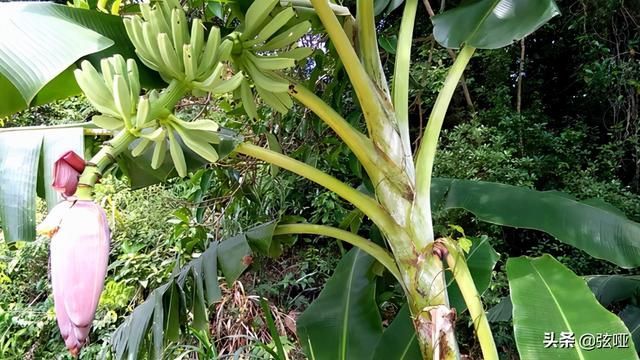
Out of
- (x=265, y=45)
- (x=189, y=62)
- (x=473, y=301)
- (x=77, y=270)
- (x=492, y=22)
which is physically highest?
(x=492, y=22)

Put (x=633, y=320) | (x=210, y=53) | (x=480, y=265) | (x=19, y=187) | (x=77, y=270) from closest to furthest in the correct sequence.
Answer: (x=77, y=270) → (x=19, y=187) → (x=210, y=53) → (x=480, y=265) → (x=633, y=320)

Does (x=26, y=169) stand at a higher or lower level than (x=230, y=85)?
lower

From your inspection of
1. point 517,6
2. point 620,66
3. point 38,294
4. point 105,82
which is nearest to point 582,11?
point 620,66

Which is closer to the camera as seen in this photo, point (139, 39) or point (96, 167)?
point (96, 167)

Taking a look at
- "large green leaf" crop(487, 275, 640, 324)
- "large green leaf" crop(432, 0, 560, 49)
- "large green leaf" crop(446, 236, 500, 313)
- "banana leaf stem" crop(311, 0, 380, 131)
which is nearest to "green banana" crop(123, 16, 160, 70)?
"banana leaf stem" crop(311, 0, 380, 131)

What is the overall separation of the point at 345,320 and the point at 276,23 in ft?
1.65

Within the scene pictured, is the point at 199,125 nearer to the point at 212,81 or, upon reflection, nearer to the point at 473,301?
the point at 212,81

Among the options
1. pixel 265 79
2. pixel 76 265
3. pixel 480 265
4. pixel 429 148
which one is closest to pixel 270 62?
pixel 265 79

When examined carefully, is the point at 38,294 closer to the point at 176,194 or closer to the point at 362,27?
the point at 176,194

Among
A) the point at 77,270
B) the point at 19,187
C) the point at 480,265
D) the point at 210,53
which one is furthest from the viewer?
the point at 480,265

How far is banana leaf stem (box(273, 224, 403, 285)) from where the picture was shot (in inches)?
25.1

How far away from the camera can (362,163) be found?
62 centimetres

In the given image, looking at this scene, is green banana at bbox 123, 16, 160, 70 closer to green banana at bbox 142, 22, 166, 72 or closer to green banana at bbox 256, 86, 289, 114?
green banana at bbox 142, 22, 166, 72

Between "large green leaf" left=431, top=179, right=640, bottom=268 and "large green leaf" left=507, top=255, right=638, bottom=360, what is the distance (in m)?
0.15
